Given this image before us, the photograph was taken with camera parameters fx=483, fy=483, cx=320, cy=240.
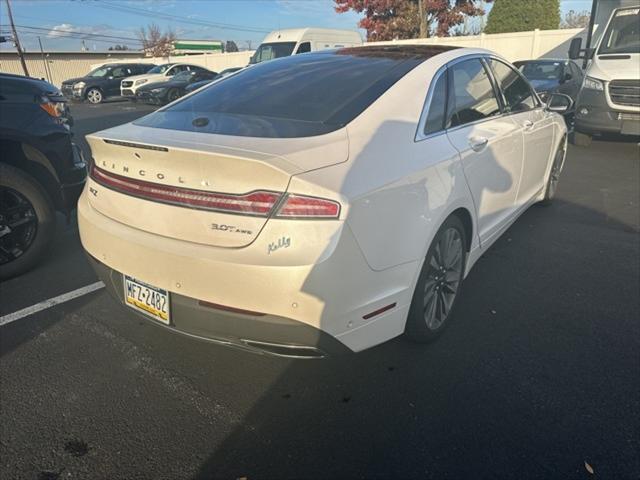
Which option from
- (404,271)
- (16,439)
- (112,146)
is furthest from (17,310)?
(404,271)

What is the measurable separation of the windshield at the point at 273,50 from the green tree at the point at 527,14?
1552 centimetres

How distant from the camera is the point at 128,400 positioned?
2404 mm

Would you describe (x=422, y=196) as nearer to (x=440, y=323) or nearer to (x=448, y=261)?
(x=448, y=261)

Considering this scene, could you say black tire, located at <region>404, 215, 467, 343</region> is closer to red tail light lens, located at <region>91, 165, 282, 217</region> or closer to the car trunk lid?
the car trunk lid

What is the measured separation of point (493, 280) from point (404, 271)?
168cm

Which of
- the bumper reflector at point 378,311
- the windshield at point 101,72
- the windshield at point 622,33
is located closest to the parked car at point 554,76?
the windshield at point 622,33

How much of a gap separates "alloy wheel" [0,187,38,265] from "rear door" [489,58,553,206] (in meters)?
3.68

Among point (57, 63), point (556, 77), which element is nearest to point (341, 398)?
point (556, 77)

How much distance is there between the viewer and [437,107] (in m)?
2.73

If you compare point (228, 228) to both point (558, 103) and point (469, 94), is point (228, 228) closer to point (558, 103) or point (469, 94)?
point (469, 94)

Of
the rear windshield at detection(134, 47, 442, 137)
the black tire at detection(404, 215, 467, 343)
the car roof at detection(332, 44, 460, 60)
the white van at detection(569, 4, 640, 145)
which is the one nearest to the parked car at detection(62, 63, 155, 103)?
the white van at detection(569, 4, 640, 145)

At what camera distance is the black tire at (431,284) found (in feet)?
8.14

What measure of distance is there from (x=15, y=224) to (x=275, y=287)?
9.13ft

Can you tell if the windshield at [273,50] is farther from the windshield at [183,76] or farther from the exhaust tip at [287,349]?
the exhaust tip at [287,349]
